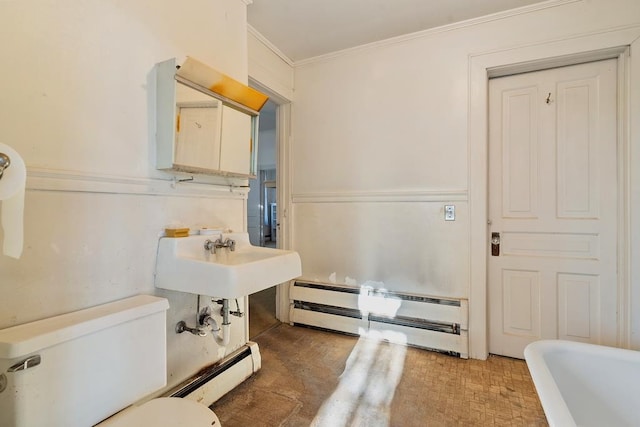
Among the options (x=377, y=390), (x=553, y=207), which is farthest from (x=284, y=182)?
(x=553, y=207)

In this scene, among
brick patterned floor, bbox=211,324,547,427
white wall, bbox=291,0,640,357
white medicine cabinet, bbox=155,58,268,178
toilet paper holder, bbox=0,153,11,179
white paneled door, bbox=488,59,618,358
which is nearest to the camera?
toilet paper holder, bbox=0,153,11,179

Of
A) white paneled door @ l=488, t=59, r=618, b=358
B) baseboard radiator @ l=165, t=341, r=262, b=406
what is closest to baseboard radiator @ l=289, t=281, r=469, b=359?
white paneled door @ l=488, t=59, r=618, b=358

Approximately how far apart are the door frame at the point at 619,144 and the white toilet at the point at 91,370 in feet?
6.46

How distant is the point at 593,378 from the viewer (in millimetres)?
1271

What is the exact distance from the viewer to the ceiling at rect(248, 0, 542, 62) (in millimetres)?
2002

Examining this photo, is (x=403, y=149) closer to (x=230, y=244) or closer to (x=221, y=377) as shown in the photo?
(x=230, y=244)

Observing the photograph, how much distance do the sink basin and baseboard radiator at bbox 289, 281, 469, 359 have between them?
3.46 ft

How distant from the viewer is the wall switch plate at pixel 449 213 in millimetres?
2250

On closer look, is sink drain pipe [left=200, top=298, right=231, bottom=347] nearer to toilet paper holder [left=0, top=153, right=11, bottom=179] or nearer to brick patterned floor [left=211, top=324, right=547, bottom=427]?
brick patterned floor [left=211, top=324, right=547, bottom=427]

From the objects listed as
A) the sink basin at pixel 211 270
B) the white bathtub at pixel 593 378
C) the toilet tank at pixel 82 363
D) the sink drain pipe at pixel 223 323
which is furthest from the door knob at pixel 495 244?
the toilet tank at pixel 82 363

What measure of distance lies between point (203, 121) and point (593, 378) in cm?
226

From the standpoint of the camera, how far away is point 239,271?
1273mm

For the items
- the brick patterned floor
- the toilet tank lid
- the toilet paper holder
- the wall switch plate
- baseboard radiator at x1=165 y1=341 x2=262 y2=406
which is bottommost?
the brick patterned floor

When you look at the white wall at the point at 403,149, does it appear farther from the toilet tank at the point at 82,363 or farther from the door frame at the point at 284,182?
the toilet tank at the point at 82,363
